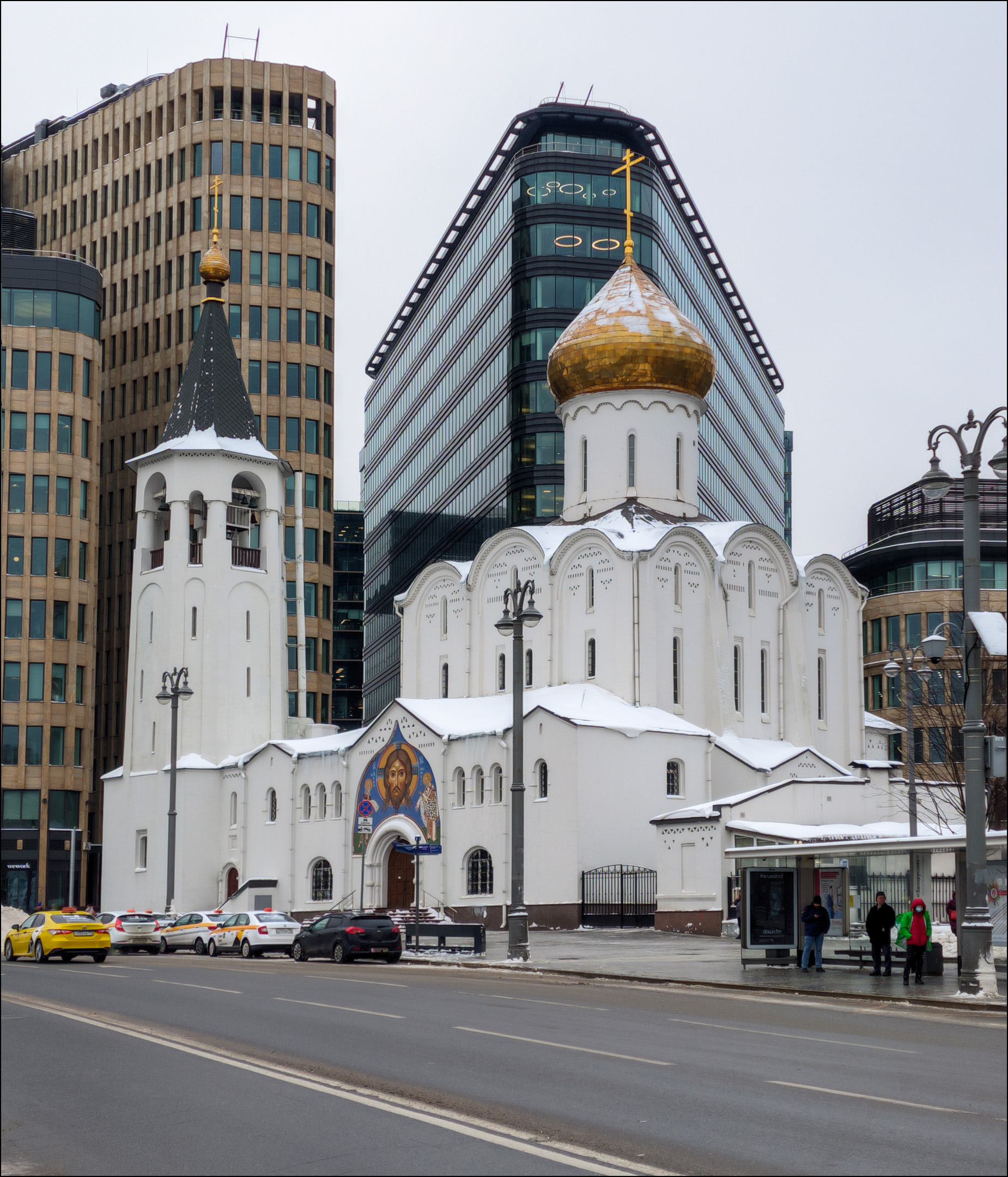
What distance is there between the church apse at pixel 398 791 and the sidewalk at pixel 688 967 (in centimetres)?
866

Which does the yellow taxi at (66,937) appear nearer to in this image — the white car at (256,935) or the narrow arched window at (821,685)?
the white car at (256,935)

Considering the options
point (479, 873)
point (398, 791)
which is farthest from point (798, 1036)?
point (398, 791)

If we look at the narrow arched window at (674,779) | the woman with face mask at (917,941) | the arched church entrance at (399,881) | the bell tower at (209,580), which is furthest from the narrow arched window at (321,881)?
the woman with face mask at (917,941)

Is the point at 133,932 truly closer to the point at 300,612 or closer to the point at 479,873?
the point at 479,873

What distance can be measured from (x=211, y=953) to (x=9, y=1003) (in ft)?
113

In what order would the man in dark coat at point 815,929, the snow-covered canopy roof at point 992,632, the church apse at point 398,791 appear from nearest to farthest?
the snow-covered canopy roof at point 992,632
the man in dark coat at point 815,929
the church apse at point 398,791

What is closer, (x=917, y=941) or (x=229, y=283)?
(x=917, y=941)

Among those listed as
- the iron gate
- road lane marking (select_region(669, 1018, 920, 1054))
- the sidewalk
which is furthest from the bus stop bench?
road lane marking (select_region(669, 1018, 920, 1054))

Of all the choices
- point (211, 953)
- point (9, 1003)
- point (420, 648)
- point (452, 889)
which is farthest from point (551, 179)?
point (9, 1003)

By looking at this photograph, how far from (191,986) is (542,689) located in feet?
101

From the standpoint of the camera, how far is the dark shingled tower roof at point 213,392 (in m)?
66.3

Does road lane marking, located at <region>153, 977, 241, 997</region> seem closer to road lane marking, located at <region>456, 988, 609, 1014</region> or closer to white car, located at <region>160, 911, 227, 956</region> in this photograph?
road lane marking, located at <region>456, 988, 609, 1014</region>

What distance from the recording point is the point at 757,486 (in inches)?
3804

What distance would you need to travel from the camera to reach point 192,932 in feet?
139
